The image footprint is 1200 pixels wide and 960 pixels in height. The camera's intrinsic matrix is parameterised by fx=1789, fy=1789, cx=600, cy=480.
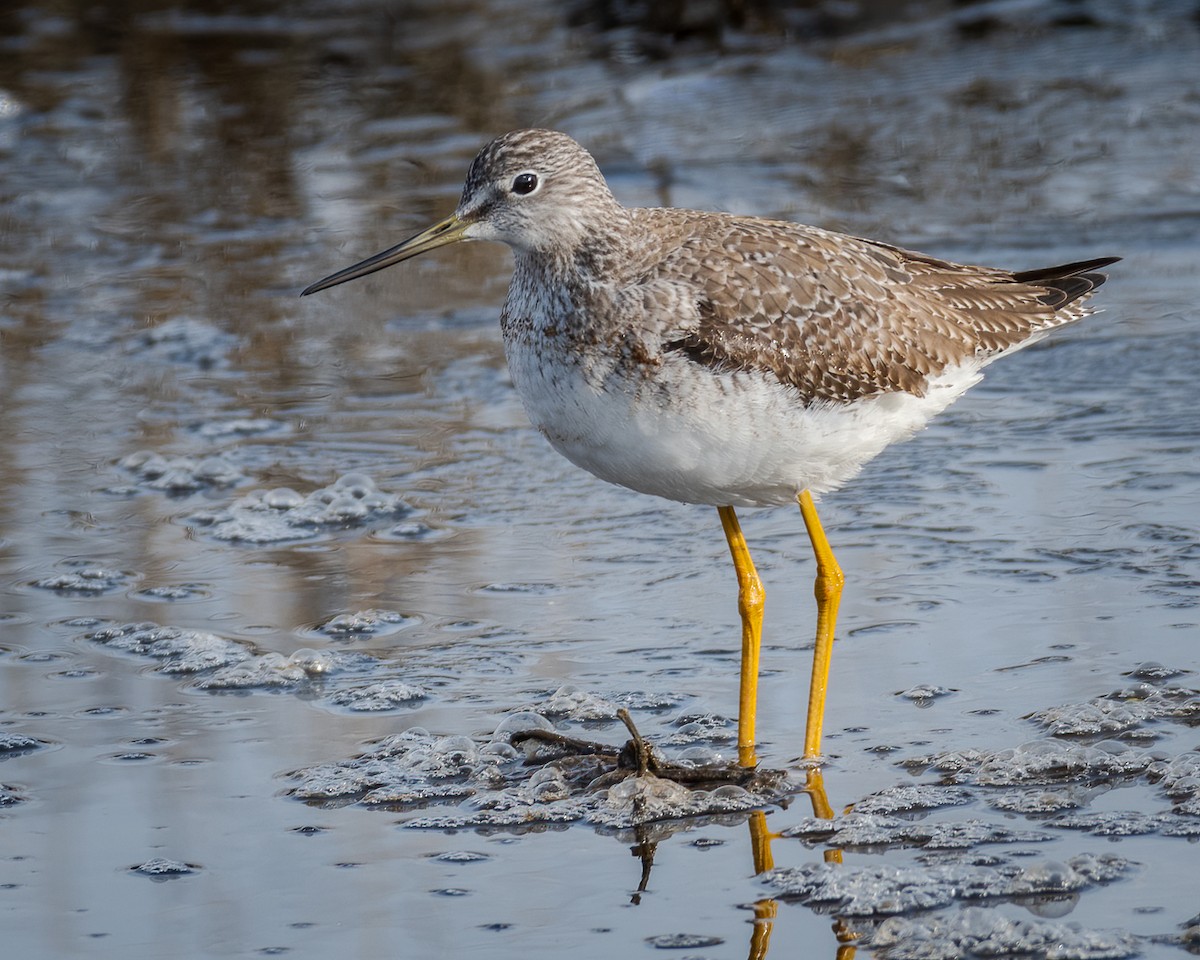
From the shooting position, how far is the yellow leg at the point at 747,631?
572 cm

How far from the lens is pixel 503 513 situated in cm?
755

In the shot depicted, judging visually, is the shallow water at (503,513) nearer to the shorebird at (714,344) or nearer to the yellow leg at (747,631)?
the yellow leg at (747,631)

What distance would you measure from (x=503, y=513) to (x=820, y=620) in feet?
6.34

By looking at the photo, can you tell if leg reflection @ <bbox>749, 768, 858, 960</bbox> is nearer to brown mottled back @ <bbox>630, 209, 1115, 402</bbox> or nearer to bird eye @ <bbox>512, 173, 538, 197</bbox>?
brown mottled back @ <bbox>630, 209, 1115, 402</bbox>

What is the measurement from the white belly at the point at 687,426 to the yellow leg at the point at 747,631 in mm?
355

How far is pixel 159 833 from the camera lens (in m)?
5.11

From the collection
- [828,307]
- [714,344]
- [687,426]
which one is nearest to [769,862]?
[687,426]

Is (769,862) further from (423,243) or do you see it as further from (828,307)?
(423,243)

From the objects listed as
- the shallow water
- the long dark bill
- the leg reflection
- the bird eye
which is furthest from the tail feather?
the leg reflection

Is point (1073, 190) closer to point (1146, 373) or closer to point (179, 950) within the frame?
point (1146, 373)

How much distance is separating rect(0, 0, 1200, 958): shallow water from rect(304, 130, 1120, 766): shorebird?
75 cm

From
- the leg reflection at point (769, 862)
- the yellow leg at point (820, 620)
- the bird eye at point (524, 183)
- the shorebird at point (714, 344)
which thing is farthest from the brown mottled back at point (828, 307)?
the leg reflection at point (769, 862)

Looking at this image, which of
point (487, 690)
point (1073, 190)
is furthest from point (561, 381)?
point (1073, 190)

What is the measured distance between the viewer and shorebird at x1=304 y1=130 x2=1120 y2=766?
18.0 ft
